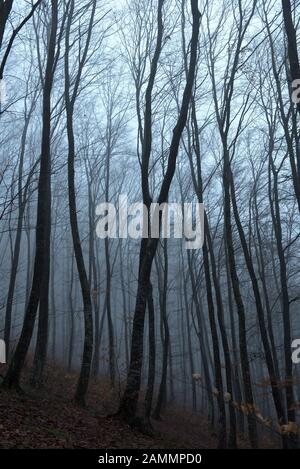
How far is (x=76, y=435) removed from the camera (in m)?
6.38

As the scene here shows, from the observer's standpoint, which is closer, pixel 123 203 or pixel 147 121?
pixel 147 121

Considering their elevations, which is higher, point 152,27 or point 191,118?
point 152,27

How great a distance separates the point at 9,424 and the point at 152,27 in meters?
10.9

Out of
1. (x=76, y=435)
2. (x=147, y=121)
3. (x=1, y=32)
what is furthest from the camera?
(x=147, y=121)

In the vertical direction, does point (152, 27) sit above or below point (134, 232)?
above

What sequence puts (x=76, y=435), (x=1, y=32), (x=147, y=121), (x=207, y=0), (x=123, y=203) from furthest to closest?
(x=123, y=203) → (x=207, y=0) → (x=147, y=121) → (x=1, y=32) → (x=76, y=435)

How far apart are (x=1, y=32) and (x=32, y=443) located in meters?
6.23

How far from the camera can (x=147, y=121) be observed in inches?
420

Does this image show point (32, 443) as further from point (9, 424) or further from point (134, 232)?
point (134, 232)
